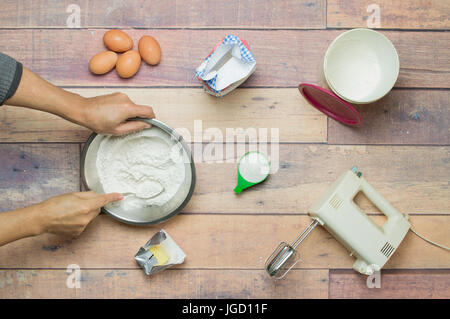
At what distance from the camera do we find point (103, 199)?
910mm

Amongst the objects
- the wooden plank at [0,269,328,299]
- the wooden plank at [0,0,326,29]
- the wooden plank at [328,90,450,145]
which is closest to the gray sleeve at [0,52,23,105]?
the wooden plank at [0,0,326,29]

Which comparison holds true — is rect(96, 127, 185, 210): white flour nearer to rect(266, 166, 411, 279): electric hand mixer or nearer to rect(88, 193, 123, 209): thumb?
rect(88, 193, 123, 209): thumb

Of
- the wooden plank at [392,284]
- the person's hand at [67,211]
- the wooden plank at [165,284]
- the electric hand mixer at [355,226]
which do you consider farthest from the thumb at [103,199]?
the wooden plank at [392,284]

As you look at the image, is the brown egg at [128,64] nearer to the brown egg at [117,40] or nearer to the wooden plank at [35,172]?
the brown egg at [117,40]

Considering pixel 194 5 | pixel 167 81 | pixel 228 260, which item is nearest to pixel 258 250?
pixel 228 260

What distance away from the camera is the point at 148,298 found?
1040mm

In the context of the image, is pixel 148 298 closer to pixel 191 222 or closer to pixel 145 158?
pixel 191 222

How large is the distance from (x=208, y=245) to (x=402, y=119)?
24.5 inches

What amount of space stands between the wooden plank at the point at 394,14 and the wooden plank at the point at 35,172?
80cm

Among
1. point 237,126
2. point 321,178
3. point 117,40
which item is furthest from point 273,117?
point 117,40

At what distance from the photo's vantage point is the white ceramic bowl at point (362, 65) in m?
0.97

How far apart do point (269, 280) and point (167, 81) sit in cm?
60

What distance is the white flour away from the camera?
3.15ft

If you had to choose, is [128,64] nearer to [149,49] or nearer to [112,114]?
[149,49]
